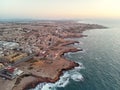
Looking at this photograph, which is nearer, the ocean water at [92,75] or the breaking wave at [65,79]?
the ocean water at [92,75]

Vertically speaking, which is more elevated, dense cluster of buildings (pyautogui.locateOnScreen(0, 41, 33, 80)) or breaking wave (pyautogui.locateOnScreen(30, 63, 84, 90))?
dense cluster of buildings (pyautogui.locateOnScreen(0, 41, 33, 80))

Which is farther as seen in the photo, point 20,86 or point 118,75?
A: point 118,75

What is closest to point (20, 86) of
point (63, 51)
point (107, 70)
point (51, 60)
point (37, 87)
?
point (37, 87)

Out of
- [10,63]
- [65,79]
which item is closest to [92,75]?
[65,79]

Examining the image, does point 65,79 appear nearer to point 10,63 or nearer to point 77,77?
point 77,77

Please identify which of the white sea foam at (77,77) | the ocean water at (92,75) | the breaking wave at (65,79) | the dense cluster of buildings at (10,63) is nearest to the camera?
the ocean water at (92,75)

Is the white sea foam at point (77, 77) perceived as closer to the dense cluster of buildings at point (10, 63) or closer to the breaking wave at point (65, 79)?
the breaking wave at point (65, 79)

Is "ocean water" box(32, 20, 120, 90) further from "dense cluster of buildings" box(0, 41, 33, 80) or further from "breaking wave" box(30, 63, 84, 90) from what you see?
"dense cluster of buildings" box(0, 41, 33, 80)

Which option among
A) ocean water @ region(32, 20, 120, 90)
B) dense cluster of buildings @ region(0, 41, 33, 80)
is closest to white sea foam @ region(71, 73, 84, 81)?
ocean water @ region(32, 20, 120, 90)

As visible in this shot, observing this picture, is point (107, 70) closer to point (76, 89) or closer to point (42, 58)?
point (76, 89)

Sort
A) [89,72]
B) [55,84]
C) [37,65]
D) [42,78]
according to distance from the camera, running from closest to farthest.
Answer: [55,84] → [42,78] → [89,72] → [37,65]

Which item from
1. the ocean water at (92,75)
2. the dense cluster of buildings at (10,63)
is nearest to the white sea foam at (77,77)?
the ocean water at (92,75)
